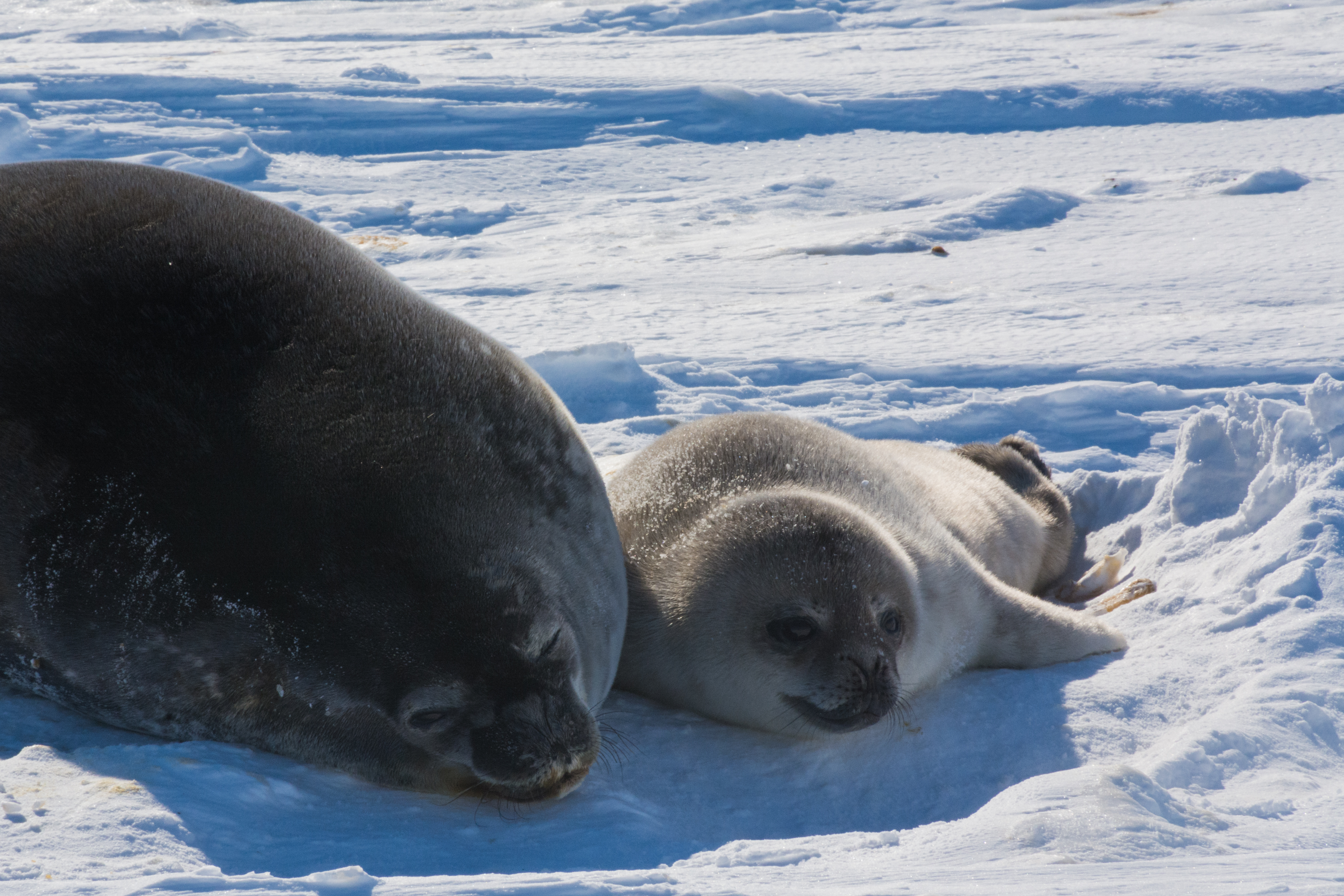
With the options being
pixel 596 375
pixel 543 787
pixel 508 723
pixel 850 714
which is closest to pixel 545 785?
pixel 543 787

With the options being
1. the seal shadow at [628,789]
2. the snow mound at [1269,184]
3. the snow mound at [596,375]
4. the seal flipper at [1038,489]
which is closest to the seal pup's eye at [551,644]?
the seal shadow at [628,789]

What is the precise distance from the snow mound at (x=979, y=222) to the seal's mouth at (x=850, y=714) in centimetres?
433

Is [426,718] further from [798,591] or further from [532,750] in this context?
[798,591]

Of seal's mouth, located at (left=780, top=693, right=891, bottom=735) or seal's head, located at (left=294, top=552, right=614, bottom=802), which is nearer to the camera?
seal's head, located at (left=294, top=552, right=614, bottom=802)

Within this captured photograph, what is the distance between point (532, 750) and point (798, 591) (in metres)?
0.86

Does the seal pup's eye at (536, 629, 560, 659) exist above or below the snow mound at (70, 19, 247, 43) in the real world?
below

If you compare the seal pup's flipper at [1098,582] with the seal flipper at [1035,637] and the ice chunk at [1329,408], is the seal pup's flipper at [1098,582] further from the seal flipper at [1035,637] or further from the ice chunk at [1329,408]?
the ice chunk at [1329,408]

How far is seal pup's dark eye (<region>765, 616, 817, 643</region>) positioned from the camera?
2.81 metres

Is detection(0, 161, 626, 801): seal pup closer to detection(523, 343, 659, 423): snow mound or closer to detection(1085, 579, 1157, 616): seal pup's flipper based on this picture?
detection(1085, 579, 1157, 616): seal pup's flipper

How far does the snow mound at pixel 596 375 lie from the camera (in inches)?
202

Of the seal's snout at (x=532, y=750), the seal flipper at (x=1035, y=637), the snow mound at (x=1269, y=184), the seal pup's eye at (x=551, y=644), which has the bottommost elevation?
the seal flipper at (x=1035, y=637)

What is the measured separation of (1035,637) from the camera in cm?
320

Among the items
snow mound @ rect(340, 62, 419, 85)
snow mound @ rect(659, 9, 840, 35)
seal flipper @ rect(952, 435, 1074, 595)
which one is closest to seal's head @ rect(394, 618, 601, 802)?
seal flipper @ rect(952, 435, 1074, 595)

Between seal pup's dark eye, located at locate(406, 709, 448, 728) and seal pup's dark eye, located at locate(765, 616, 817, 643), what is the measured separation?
2.97ft
